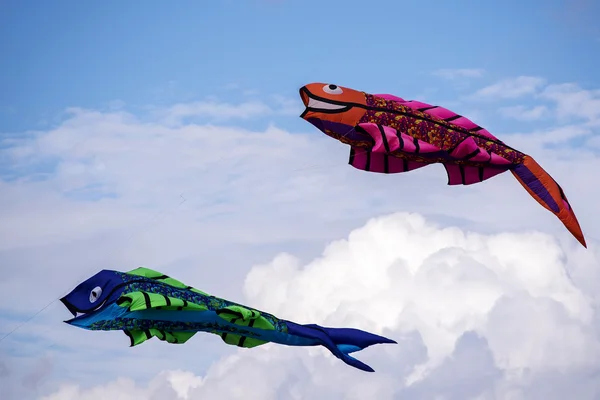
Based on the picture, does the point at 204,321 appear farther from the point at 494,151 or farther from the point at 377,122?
the point at 494,151

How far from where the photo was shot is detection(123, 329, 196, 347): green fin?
25.0m

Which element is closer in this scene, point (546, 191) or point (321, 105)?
point (321, 105)

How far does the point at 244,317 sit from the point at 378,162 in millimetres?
4764

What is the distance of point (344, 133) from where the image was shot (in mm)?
26219

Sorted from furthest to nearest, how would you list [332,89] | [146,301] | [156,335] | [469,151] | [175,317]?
1. [469,151]
2. [332,89]
3. [156,335]
4. [175,317]
5. [146,301]

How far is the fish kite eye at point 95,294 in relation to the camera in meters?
24.1

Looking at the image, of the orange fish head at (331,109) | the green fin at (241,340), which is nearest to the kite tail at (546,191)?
the orange fish head at (331,109)

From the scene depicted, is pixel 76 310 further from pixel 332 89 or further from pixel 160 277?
pixel 332 89

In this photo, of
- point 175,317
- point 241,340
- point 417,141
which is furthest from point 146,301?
point 417,141

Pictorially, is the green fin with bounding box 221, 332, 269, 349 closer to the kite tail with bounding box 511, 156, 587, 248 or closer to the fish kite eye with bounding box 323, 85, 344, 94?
the fish kite eye with bounding box 323, 85, 344, 94

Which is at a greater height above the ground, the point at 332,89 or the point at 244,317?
the point at 332,89

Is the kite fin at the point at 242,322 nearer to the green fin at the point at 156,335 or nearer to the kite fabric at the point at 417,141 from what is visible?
the green fin at the point at 156,335

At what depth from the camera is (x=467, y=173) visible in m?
27.7

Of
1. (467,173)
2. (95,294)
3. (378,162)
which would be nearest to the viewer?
(95,294)
